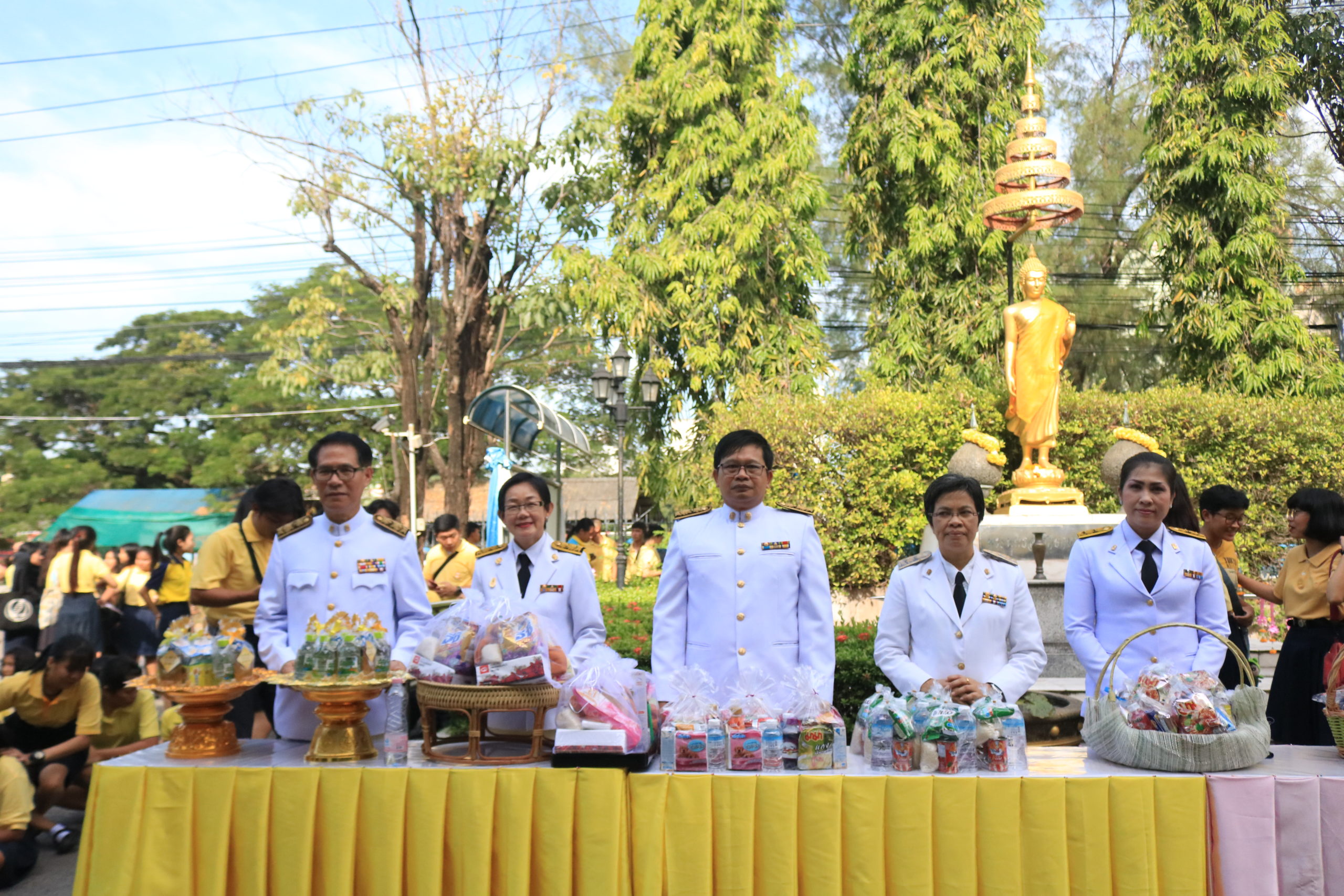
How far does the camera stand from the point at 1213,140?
15.9 meters

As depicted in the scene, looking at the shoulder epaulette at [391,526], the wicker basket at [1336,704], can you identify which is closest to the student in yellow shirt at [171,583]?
the shoulder epaulette at [391,526]

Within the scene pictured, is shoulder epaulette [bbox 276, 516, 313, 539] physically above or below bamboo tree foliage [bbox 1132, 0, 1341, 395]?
below

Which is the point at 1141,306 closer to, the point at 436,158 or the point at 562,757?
the point at 436,158

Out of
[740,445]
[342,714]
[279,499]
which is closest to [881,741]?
[740,445]

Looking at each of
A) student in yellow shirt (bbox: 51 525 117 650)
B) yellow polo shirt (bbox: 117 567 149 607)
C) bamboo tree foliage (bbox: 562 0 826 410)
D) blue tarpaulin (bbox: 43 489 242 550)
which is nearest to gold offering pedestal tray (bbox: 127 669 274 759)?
student in yellow shirt (bbox: 51 525 117 650)

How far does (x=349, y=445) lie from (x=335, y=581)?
45 centimetres

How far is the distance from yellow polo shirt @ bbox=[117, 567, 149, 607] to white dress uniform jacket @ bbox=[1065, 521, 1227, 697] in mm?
8507

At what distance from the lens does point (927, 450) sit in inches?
506

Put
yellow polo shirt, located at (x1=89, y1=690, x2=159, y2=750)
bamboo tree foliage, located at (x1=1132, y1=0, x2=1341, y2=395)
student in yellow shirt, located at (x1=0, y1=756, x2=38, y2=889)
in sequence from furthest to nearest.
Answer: bamboo tree foliage, located at (x1=1132, y1=0, x2=1341, y2=395) → yellow polo shirt, located at (x1=89, y1=690, x2=159, y2=750) → student in yellow shirt, located at (x1=0, y1=756, x2=38, y2=889)

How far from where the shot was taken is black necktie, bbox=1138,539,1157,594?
3557mm

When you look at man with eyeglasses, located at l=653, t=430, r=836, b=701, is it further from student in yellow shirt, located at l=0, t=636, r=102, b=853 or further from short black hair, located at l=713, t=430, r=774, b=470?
student in yellow shirt, located at l=0, t=636, r=102, b=853

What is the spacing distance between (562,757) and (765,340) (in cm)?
1385

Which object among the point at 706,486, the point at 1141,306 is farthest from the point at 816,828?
the point at 1141,306

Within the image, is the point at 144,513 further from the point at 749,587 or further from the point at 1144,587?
the point at 1144,587
